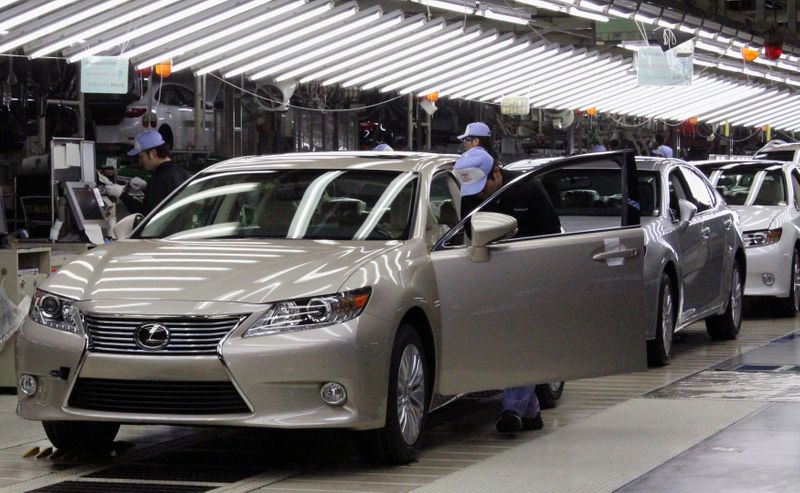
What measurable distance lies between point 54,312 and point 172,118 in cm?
1447

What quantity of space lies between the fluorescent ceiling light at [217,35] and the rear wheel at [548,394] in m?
8.07

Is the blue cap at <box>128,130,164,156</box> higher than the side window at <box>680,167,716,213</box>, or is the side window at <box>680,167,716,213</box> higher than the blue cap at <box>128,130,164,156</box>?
the blue cap at <box>128,130,164,156</box>

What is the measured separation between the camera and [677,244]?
1208cm

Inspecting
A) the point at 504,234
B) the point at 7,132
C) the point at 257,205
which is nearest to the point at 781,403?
the point at 504,234

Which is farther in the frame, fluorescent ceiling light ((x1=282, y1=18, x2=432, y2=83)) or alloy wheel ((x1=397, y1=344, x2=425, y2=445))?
fluorescent ceiling light ((x1=282, y1=18, x2=432, y2=83))

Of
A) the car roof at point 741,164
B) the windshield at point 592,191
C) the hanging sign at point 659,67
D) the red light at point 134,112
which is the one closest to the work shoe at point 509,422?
the windshield at point 592,191

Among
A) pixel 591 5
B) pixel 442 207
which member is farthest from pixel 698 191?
pixel 591 5

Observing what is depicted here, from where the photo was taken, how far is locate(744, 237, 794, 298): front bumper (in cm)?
1541

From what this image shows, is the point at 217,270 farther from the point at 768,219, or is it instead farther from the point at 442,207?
the point at 768,219

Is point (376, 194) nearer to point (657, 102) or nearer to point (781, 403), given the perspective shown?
point (781, 403)

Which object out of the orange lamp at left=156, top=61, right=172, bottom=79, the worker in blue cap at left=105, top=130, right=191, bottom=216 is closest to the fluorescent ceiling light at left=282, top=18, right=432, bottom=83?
the orange lamp at left=156, top=61, right=172, bottom=79

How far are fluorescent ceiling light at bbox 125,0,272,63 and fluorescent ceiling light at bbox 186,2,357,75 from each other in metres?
0.90

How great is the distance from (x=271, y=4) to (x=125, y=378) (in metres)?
10.4

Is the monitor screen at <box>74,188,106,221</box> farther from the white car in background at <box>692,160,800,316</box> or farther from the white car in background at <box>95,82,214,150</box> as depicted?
the white car in background at <box>692,160,800,316</box>
